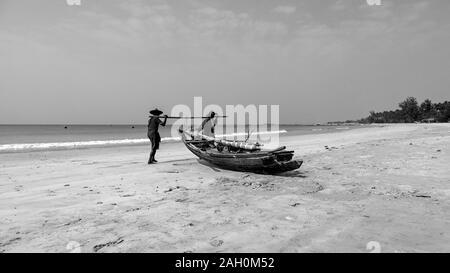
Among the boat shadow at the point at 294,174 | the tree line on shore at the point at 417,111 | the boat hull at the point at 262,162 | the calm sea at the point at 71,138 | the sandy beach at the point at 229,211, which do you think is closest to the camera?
the sandy beach at the point at 229,211

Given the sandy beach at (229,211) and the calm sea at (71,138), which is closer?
the sandy beach at (229,211)

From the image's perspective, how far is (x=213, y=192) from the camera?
7555 millimetres

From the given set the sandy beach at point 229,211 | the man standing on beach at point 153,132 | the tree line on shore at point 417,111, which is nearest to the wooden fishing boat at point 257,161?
the sandy beach at point 229,211

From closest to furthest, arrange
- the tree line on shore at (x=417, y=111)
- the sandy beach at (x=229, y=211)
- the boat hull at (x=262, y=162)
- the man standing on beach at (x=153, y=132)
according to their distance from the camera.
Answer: the sandy beach at (x=229, y=211) → the boat hull at (x=262, y=162) → the man standing on beach at (x=153, y=132) → the tree line on shore at (x=417, y=111)

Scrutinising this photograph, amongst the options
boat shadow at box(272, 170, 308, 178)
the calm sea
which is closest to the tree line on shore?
the calm sea

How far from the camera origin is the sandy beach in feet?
14.0

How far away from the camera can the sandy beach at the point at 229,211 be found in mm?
4273

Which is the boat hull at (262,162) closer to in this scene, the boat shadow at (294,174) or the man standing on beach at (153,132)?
the boat shadow at (294,174)

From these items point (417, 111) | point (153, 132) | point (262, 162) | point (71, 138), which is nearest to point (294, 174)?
point (262, 162)

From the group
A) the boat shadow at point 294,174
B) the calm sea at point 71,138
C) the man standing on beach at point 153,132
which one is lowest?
the boat shadow at point 294,174

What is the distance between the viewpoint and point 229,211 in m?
5.80
